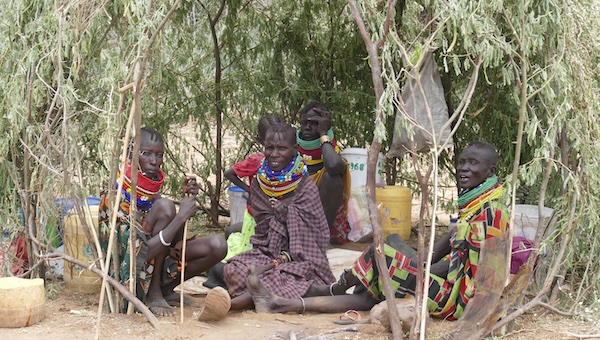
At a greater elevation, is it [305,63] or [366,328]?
[305,63]

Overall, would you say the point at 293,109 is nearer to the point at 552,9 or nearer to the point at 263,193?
the point at 263,193

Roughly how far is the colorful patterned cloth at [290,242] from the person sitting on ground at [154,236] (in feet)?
1.00

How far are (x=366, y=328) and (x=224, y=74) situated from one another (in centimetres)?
347

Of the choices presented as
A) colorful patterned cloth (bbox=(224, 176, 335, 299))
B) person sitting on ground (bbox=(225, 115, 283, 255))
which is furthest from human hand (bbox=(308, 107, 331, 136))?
colorful patterned cloth (bbox=(224, 176, 335, 299))

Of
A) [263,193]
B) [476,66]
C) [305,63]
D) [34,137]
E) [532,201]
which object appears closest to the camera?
[476,66]

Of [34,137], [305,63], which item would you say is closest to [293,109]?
[305,63]

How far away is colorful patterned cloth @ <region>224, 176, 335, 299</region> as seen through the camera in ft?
16.5

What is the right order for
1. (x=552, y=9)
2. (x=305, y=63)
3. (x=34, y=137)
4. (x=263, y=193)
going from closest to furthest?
(x=552, y=9) → (x=34, y=137) → (x=263, y=193) → (x=305, y=63)

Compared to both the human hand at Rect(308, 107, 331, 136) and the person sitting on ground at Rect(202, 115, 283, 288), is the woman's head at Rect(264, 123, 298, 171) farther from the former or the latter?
the human hand at Rect(308, 107, 331, 136)

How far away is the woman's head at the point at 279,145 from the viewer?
206 inches

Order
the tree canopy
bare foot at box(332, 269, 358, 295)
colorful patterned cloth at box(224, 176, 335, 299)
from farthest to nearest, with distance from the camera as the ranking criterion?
colorful patterned cloth at box(224, 176, 335, 299), bare foot at box(332, 269, 358, 295), the tree canopy

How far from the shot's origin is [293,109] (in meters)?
7.20

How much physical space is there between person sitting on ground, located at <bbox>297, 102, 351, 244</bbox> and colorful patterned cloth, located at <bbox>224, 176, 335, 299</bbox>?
2.91 ft

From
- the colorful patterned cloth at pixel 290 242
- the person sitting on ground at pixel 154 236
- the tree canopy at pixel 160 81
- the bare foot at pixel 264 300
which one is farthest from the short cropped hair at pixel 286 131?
the bare foot at pixel 264 300
